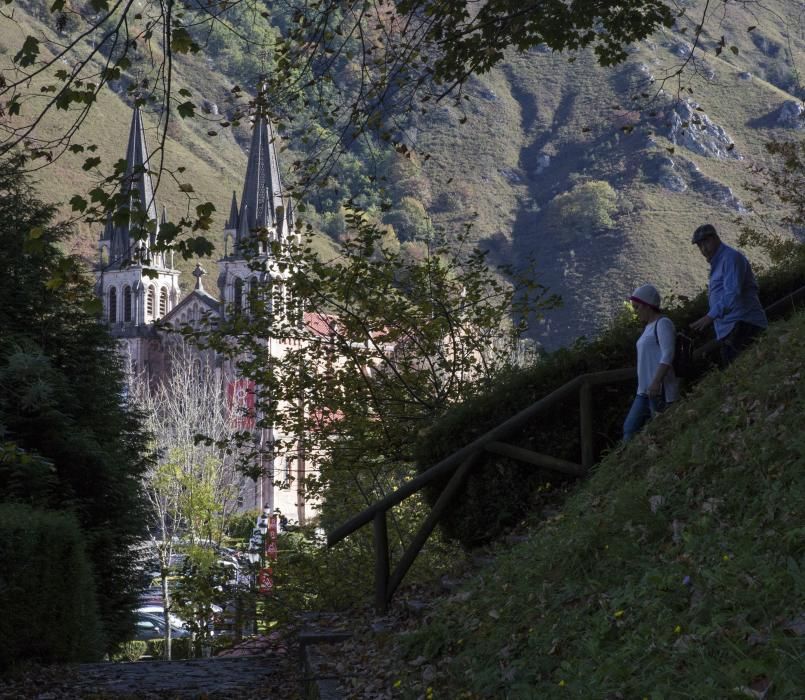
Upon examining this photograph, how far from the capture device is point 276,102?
36.4 ft

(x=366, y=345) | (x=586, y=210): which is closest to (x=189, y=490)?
(x=366, y=345)

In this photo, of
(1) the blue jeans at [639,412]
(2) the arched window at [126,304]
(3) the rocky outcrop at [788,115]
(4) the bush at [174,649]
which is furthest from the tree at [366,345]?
(3) the rocky outcrop at [788,115]

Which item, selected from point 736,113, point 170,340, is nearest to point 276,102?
point 170,340

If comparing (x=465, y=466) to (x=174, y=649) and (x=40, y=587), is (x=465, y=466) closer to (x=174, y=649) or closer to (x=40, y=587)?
(x=40, y=587)

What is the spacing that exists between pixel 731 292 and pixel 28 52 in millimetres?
4900

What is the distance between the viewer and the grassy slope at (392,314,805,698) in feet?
13.5

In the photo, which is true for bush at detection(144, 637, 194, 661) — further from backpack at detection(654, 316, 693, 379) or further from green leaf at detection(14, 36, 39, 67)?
green leaf at detection(14, 36, 39, 67)

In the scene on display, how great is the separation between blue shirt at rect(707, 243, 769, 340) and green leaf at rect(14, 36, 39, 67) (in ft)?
15.6

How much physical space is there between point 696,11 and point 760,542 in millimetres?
147872

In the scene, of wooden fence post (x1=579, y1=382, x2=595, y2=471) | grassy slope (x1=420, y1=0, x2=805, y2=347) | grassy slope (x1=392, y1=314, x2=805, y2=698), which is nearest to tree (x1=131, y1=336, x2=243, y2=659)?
wooden fence post (x1=579, y1=382, x2=595, y2=471)

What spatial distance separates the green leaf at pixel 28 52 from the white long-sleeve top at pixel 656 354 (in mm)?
4462

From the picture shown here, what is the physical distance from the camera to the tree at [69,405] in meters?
15.3

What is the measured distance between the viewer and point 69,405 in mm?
16484

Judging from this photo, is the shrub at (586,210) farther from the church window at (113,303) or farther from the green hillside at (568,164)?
the church window at (113,303)
